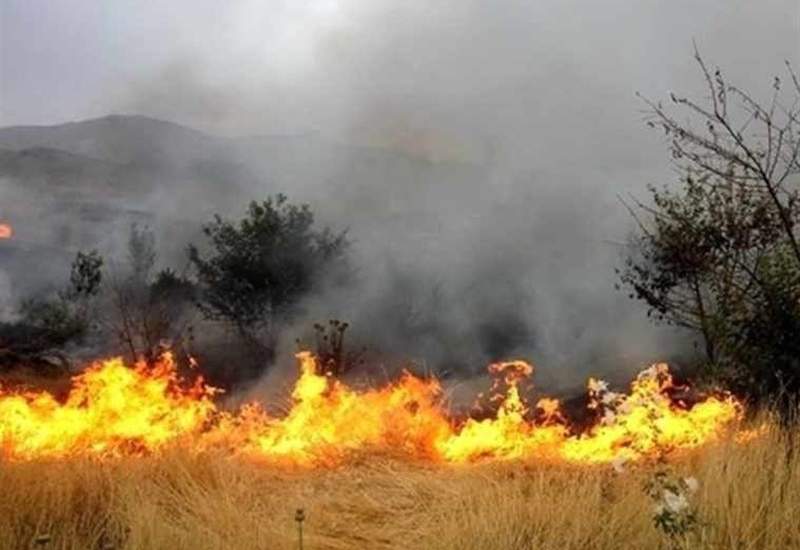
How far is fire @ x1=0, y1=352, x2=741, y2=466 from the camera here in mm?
7430

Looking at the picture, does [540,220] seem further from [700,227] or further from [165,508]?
[165,508]

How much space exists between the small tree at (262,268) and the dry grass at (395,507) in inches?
551

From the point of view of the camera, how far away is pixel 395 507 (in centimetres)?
614

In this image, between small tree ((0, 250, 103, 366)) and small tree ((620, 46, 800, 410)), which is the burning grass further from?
small tree ((0, 250, 103, 366))

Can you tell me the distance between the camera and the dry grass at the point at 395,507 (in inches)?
176

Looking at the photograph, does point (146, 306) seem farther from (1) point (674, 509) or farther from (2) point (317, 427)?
(1) point (674, 509)

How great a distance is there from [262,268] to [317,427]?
1242 cm

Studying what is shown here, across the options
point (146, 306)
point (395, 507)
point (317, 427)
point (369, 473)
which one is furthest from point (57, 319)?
Result: point (395, 507)

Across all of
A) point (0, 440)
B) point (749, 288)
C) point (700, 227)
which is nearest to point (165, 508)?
point (0, 440)

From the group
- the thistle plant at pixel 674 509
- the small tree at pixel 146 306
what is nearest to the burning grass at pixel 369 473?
the thistle plant at pixel 674 509

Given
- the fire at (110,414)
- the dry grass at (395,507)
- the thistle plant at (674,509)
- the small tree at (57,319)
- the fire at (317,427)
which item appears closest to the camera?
the thistle plant at (674,509)

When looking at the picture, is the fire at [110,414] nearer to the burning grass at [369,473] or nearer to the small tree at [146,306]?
the burning grass at [369,473]

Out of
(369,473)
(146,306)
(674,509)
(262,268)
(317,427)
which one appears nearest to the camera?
(674,509)

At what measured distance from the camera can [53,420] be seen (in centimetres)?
866
